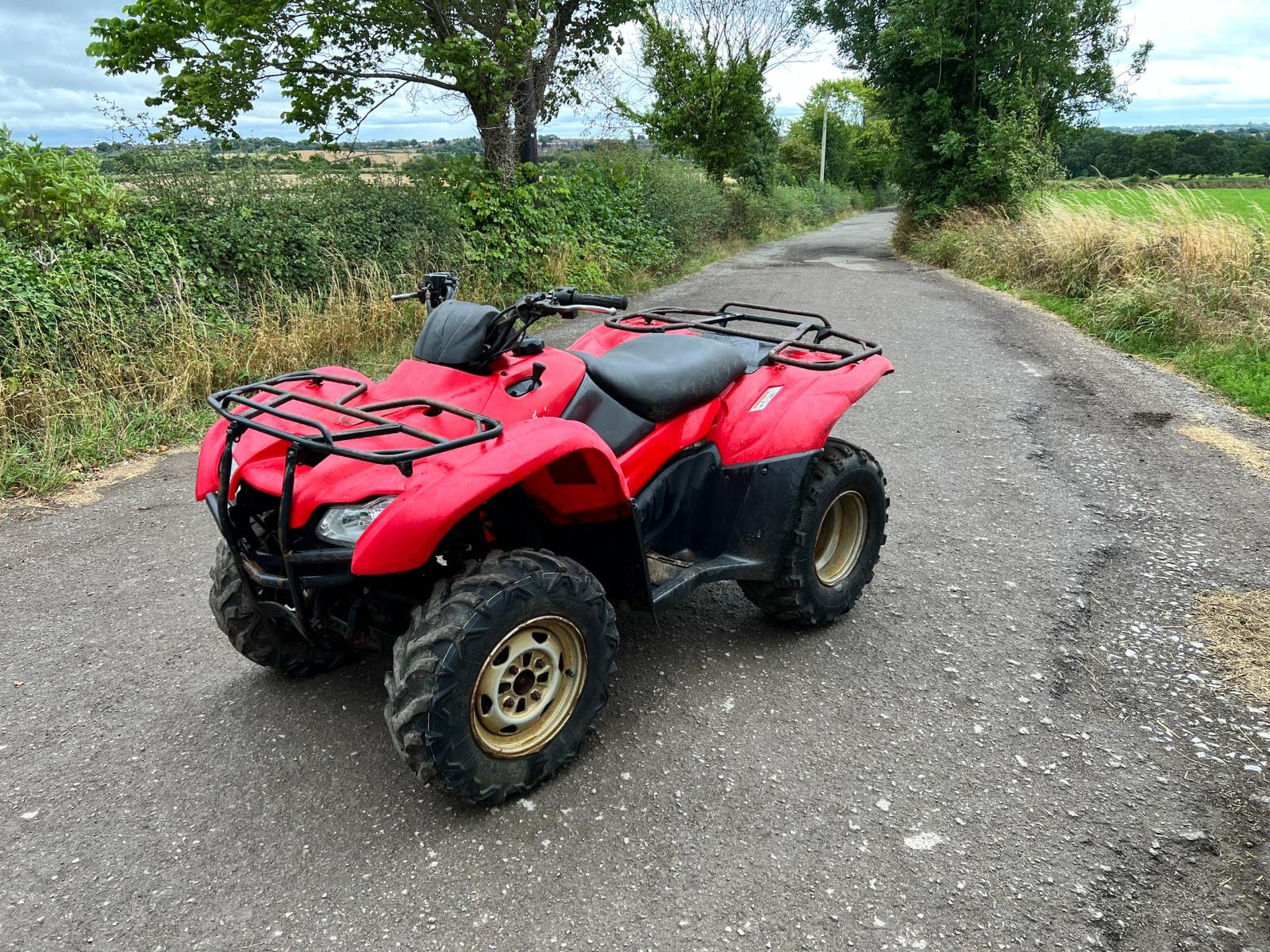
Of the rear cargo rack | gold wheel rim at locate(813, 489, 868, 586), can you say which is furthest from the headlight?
gold wheel rim at locate(813, 489, 868, 586)

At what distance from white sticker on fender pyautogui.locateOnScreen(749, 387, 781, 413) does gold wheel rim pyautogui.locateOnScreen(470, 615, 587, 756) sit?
46.2 inches

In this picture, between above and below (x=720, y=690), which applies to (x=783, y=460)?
above

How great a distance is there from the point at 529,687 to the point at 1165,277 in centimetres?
998

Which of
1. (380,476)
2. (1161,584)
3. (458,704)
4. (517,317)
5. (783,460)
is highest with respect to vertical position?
(517,317)

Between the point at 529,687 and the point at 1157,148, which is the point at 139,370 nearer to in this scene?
the point at 529,687

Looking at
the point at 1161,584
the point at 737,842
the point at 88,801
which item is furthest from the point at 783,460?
the point at 88,801

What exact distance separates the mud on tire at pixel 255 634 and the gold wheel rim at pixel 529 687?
79cm

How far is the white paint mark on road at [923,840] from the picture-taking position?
8.21 feet

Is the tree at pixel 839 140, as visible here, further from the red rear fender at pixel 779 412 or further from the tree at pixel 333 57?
the red rear fender at pixel 779 412

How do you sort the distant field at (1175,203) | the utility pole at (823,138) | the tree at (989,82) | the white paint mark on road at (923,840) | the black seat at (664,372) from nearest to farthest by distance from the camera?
the white paint mark on road at (923,840) → the black seat at (664,372) → the distant field at (1175,203) → the tree at (989,82) → the utility pole at (823,138)

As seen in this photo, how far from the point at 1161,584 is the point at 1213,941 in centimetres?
221

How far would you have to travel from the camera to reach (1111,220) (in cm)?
1201

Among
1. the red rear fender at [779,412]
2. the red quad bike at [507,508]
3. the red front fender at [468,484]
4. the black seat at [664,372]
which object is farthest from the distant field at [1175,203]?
the red front fender at [468,484]

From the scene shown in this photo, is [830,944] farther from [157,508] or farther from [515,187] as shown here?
[515,187]
